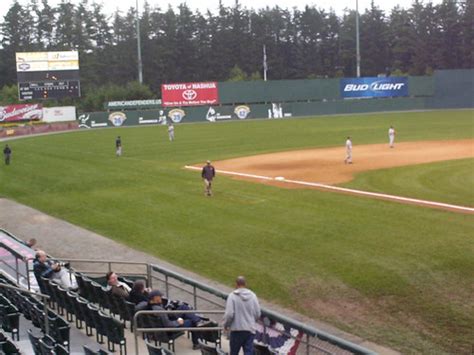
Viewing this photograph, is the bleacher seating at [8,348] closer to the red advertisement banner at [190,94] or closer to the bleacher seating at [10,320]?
the bleacher seating at [10,320]

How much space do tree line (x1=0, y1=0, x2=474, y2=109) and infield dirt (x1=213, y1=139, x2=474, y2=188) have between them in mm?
73766

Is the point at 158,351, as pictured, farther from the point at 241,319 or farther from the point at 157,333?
the point at 157,333

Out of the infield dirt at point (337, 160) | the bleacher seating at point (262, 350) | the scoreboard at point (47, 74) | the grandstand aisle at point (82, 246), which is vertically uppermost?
the scoreboard at point (47, 74)

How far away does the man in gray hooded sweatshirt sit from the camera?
1061 cm

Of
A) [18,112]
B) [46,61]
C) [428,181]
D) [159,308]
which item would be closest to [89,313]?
[159,308]

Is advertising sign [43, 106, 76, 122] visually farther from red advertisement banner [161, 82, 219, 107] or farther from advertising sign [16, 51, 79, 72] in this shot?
advertising sign [16, 51, 79, 72]

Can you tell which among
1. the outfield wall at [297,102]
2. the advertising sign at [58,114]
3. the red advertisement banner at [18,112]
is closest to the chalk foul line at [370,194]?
the outfield wall at [297,102]

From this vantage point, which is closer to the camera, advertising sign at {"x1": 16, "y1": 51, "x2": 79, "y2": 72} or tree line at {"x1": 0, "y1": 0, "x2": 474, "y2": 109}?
advertising sign at {"x1": 16, "y1": 51, "x2": 79, "y2": 72}

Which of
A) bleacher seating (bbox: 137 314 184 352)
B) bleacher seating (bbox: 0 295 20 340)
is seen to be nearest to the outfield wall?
bleacher seating (bbox: 0 295 20 340)

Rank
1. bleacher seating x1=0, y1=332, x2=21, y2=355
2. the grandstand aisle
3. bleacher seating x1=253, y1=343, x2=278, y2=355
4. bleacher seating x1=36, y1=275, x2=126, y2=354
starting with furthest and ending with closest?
the grandstand aisle
bleacher seating x1=36, y1=275, x2=126, y2=354
bleacher seating x1=253, y1=343, x2=278, y2=355
bleacher seating x1=0, y1=332, x2=21, y2=355

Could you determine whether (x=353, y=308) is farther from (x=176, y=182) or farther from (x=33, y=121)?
(x=33, y=121)

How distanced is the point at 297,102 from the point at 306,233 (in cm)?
7061

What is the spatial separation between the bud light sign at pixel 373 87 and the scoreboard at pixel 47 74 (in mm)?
35285

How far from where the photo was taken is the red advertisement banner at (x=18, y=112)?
8369 centimetres
